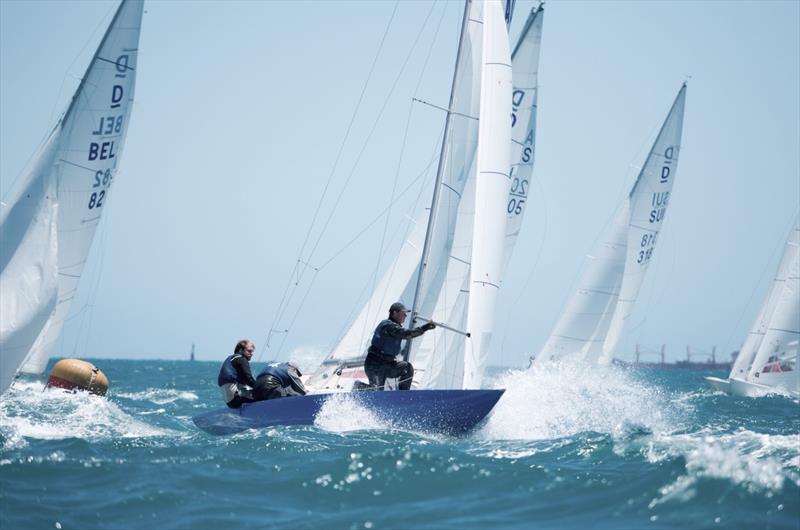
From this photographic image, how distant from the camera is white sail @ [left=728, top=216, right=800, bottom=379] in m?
28.2

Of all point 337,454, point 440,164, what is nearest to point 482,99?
point 440,164

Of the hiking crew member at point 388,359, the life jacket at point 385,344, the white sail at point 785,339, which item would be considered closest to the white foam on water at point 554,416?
the hiking crew member at point 388,359

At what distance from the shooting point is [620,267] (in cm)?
2644

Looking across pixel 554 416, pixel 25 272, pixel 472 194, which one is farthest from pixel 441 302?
pixel 25 272

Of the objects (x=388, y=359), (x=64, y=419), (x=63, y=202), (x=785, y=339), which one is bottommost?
(x=64, y=419)

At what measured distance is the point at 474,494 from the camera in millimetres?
8383

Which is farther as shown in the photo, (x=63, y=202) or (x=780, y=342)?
(x=780, y=342)

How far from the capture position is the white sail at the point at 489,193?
12.7 meters

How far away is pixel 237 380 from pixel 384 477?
461cm

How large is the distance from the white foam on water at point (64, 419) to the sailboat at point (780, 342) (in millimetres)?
18797

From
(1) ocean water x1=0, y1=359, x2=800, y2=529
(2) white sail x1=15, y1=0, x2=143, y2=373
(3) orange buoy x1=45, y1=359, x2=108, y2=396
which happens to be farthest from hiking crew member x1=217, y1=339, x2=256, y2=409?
(3) orange buoy x1=45, y1=359, x2=108, y2=396

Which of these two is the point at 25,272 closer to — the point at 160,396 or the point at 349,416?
the point at 349,416

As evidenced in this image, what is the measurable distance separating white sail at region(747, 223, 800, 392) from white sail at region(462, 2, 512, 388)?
16.6m

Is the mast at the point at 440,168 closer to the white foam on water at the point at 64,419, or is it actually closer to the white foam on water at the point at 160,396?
the white foam on water at the point at 64,419
